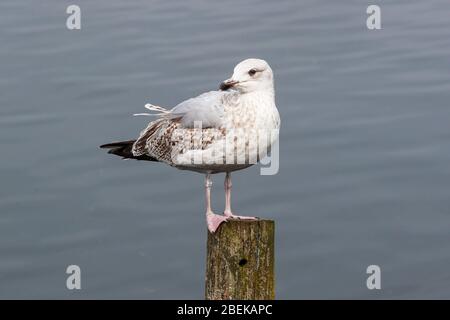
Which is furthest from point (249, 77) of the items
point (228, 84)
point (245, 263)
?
point (245, 263)

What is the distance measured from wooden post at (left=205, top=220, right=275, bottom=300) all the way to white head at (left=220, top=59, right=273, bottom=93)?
4.32ft

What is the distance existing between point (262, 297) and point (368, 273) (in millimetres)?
7218

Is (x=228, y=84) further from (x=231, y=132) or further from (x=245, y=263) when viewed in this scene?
(x=245, y=263)

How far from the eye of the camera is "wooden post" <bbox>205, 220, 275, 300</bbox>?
8.30m

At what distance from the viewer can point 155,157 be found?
33.5 feet

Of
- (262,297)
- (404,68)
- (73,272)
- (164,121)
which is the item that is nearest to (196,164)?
(164,121)

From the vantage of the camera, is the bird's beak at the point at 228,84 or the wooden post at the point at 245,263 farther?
the bird's beak at the point at 228,84

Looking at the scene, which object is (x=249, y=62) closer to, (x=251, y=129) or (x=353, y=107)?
(x=251, y=129)

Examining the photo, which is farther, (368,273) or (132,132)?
(132,132)

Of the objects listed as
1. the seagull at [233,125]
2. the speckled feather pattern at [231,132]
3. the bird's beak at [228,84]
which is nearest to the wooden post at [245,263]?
the seagull at [233,125]

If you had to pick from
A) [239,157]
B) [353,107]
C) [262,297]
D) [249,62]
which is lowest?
[262,297]

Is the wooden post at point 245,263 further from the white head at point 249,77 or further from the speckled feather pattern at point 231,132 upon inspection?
the white head at point 249,77

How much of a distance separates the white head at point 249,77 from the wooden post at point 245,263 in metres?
1.32

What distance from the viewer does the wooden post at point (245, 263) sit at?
830 cm
